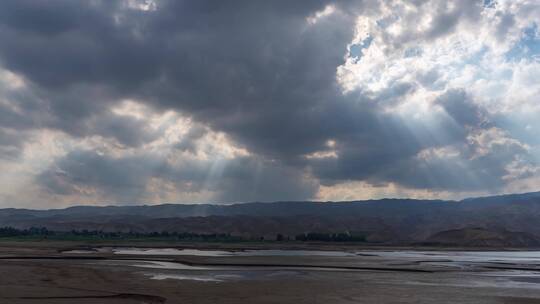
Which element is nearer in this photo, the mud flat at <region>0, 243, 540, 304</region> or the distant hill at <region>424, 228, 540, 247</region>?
the mud flat at <region>0, 243, 540, 304</region>

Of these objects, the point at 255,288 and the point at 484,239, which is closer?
the point at 255,288

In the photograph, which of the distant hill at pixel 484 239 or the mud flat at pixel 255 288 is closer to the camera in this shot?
the mud flat at pixel 255 288

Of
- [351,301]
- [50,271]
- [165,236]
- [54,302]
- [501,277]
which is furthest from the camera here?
[165,236]

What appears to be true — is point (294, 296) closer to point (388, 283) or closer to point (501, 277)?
point (388, 283)

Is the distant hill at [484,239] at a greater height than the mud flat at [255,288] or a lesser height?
greater

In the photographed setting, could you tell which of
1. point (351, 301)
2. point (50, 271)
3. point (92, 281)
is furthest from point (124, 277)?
point (351, 301)

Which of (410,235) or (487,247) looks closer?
(487,247)

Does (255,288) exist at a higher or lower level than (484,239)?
lower

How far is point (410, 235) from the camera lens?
198 metres

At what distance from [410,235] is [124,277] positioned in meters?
173

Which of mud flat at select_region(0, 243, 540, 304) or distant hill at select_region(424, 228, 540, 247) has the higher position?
distant hill at select_region(424, 228, 540, 247)

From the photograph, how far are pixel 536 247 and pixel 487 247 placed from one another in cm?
1767

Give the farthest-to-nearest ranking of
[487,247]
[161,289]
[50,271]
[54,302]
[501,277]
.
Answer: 1. [487,247]
2. [501,277]
3. [50,271]
4. [161,289]
5. [54,302]

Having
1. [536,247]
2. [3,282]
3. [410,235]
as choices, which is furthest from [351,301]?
[410,235]
